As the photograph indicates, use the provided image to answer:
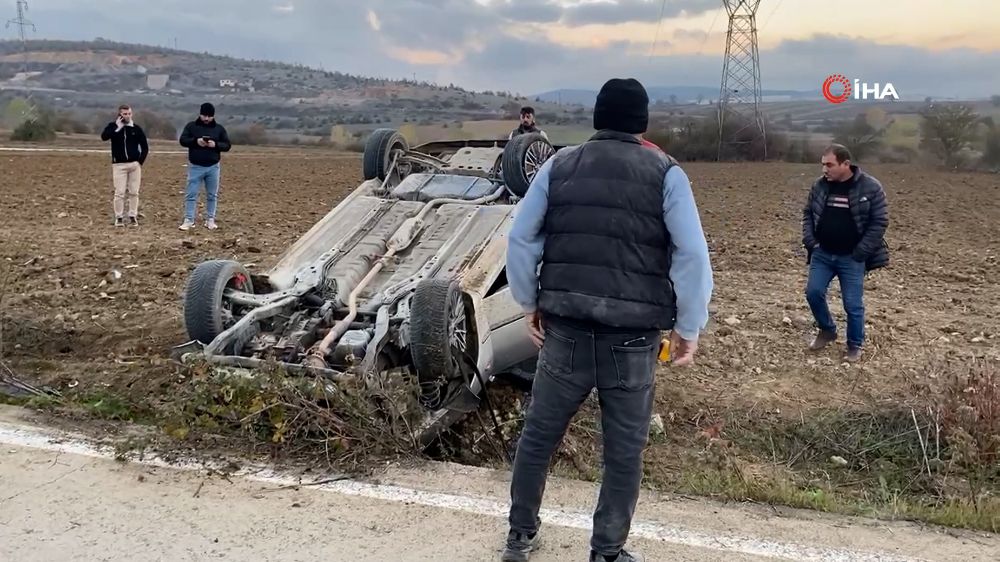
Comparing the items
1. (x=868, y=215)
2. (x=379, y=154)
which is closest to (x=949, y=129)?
(x=868, y=215)

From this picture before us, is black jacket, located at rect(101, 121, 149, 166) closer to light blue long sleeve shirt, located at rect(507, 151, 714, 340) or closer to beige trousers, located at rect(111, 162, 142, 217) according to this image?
beige trousers, located at rect(111, 162, 142, 217)

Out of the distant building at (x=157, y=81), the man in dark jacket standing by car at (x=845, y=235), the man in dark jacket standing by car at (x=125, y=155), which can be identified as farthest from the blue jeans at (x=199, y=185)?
the distant building at (x=157, y=81)

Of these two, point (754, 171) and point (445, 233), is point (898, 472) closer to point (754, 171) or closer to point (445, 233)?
point (445, 233)

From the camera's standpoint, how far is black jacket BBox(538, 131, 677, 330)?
2963 millimetres

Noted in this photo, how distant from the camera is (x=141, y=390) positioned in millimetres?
5031

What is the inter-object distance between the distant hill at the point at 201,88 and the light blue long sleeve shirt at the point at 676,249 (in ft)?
124

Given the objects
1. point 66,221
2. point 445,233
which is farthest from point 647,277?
point 66,221

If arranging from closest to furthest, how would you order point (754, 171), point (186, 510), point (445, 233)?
point (186, 510), point (445, 233), point (754, 171)

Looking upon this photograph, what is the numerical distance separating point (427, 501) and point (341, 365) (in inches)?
54.2

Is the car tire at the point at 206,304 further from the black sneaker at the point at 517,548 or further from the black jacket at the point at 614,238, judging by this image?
the black jacket at the point at 614,238

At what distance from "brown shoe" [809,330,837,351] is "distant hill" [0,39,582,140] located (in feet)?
113

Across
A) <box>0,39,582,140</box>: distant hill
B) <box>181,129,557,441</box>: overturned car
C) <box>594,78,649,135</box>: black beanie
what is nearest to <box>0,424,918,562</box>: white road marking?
<box>181,129,557,441</box>: overturned car

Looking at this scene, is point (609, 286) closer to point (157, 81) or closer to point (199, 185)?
point (199, 185)

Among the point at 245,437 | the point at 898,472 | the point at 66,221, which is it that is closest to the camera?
the point at 245,437
